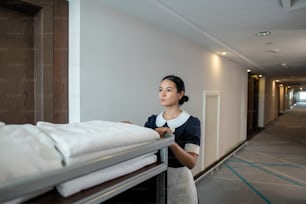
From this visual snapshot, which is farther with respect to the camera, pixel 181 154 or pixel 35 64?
pixel 35 64

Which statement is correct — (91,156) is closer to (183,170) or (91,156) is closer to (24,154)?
(24,154)

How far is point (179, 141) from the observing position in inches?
58.4

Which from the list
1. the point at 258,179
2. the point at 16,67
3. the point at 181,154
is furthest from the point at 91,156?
the point at 258,179

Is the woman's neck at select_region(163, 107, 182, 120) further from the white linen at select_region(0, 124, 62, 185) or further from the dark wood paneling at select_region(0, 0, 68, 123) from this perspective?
the white linen at select_region(0, 124, 62, 185)

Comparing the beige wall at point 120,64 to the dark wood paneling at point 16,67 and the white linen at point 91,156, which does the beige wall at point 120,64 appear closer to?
the dark wood paneling at point 16,67

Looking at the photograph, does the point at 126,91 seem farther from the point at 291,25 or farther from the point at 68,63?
the point at 291,25

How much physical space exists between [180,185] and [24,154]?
40.9 inches

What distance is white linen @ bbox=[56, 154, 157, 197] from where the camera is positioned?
1.97ft

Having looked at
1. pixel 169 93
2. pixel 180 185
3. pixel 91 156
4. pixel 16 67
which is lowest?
pixel 180 185

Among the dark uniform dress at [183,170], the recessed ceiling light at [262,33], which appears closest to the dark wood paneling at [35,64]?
the dark uniform dress at [183,170]

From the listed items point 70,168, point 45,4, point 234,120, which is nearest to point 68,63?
point 45,4

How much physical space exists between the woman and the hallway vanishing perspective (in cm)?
201

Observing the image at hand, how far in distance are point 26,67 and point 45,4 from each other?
1.40 ft

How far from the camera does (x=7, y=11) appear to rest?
1.52m
